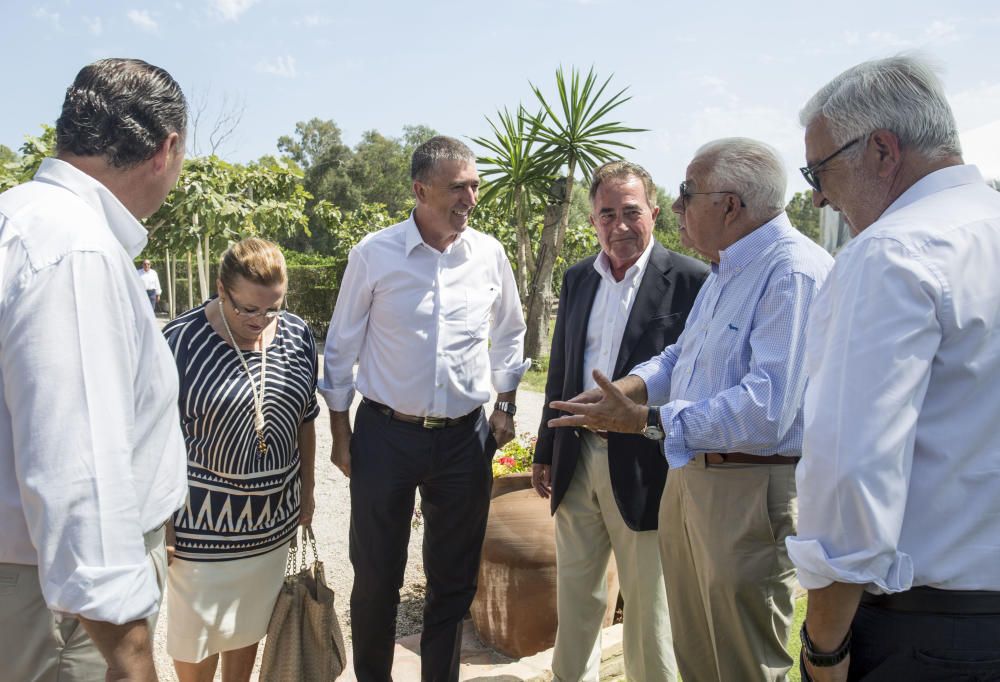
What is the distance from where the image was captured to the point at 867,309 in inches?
58.2

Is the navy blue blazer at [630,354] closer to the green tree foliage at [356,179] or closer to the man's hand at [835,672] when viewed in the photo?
the man's hand at [835,672]

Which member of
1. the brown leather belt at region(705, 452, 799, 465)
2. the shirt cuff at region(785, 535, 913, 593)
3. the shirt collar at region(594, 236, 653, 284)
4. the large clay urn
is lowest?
the large clay urn

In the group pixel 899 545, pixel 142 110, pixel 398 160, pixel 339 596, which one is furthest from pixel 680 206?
pixel 398 160

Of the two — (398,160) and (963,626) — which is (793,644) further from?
(398,160)

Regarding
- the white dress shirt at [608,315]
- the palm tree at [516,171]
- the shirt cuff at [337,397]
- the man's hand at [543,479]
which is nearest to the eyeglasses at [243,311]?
the shirt cuff at [337,397]

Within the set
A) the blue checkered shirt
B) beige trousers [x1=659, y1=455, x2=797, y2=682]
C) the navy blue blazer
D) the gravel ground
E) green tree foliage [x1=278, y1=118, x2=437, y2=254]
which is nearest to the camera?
the blue checkered shirt

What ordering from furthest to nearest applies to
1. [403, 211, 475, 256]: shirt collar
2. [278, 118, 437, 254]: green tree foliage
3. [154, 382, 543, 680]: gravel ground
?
[278, 118, 437, 254]: green tree foliage, [154, 382, 543, 680]: gravel ground, [403, 211, 475, 256]: shirt collar

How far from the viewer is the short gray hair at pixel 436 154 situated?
3.33 metres

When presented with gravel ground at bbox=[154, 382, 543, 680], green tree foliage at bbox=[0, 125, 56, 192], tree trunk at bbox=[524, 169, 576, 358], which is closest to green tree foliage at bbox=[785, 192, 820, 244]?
tree trunk at bbox=[524, 169, 576, 358]

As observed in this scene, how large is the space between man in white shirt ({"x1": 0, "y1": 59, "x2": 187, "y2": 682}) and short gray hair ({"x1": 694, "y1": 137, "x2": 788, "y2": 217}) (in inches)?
65.3

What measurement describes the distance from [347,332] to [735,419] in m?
1.78

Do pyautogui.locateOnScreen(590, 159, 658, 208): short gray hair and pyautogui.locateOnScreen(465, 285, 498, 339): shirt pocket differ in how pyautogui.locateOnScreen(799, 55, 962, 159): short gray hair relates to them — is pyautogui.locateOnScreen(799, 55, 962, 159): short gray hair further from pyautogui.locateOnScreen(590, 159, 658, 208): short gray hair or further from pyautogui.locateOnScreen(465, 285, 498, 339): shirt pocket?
pyautogui.locateOnScreen(465, 285, 498, 339): shirt pocket

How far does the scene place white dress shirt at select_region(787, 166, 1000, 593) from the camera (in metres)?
1.45

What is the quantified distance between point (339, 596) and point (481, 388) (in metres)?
2.02
